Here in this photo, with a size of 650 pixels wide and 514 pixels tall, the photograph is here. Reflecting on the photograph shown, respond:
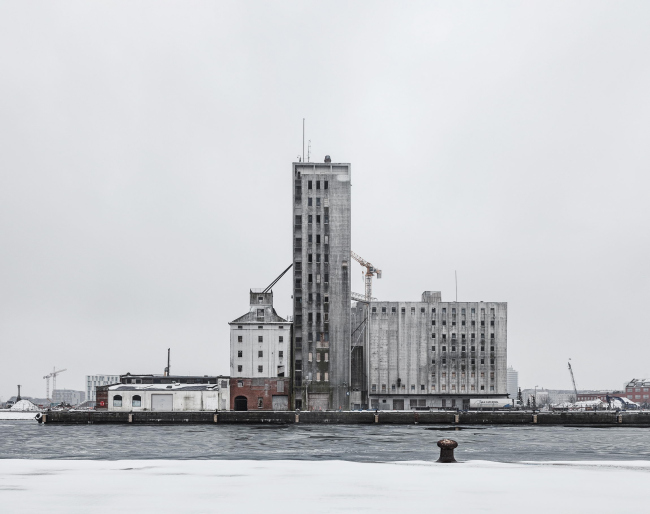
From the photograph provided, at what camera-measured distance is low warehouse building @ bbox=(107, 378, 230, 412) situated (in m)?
163

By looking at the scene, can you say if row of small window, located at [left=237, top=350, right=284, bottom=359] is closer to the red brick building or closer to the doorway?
the red brick building

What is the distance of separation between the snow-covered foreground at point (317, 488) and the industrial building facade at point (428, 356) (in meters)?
165

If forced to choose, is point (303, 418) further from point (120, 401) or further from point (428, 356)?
point (428, 356)

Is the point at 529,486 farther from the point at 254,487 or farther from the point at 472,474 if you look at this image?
the point at 254,487

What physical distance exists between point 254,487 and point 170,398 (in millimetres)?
144712

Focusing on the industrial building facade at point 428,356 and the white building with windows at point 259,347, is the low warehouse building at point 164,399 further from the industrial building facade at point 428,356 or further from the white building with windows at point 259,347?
the industrial building facade at point 428,356

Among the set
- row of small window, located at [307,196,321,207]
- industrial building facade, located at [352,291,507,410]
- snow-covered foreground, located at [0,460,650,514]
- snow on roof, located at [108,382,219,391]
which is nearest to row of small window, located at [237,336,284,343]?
snow on roof, located at [108,382,219,391]

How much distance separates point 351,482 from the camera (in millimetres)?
25938

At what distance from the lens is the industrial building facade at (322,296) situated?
176 metres

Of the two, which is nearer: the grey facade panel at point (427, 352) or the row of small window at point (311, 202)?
the row of small window at point (311, 202)

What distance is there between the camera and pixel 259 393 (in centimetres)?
16850

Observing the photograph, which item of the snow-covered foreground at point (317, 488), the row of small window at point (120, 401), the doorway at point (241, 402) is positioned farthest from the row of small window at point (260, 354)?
the snow-covered foreground at point (317, 488)

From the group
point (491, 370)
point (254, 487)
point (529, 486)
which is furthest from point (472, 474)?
point (491, 370)

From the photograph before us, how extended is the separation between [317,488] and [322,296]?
499 ft
